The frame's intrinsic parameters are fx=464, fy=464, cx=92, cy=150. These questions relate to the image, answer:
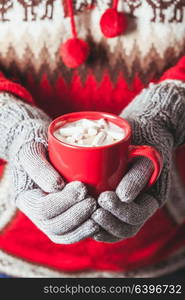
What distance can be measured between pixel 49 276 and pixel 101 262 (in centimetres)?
10

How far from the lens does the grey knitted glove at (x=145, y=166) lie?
58cm

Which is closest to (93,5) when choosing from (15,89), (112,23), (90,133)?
(112,23)

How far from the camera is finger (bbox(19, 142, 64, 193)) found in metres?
0.57

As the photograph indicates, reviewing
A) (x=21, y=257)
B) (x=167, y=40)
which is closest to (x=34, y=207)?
(x=21, y=257)

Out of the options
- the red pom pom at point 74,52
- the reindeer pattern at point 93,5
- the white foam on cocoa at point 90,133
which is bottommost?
the white foam on cocoa at point 90,133

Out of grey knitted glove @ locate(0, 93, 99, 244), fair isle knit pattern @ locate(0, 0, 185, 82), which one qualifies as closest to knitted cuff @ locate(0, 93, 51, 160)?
grey knitted glove @ locate(0, 93, 99, 244)

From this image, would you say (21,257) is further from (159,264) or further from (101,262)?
(159,264)

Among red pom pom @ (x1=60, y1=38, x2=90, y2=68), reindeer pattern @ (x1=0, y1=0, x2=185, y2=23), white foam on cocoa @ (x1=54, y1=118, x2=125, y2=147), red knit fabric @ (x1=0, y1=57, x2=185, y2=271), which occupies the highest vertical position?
reindeer pattern @ (x1=0, y1=0, x2=185, y2=23)

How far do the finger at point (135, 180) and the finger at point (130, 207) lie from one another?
0.04 feet

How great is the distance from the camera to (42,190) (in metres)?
0.62

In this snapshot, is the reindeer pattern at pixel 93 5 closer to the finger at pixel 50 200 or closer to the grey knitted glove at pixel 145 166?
the grey knitted glove at pixel 145 166

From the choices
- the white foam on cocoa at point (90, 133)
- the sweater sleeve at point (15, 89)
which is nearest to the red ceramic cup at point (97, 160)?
the white foam on cocoa at point (90, 133)

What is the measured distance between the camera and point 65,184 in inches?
23.0

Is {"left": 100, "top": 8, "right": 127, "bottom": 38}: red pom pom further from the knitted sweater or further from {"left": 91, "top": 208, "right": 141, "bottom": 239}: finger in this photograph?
{"left": 91, "top": 208, "right": 141, "bottom": 239}: finger
